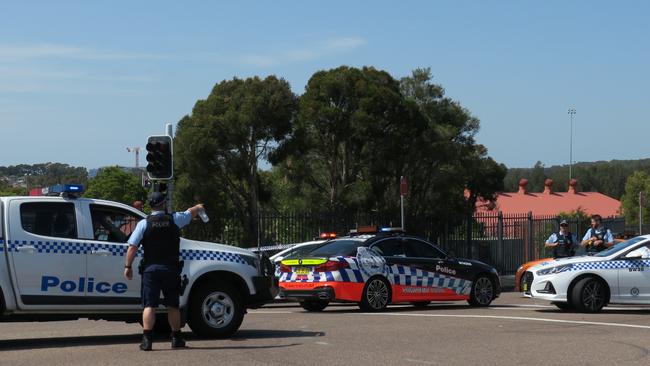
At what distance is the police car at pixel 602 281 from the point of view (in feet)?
56.5

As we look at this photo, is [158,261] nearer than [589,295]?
Yes

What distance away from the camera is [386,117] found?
45.6 meters

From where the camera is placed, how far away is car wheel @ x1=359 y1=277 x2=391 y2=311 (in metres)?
18.1

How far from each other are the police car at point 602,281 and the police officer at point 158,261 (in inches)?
308

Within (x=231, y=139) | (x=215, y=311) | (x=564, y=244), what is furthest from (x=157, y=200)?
(x=231, y=139)

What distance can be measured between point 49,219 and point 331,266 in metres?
6.62

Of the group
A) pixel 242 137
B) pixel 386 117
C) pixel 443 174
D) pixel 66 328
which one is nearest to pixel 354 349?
pixel 66 328

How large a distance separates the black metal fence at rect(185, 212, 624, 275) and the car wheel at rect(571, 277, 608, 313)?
11941 mm

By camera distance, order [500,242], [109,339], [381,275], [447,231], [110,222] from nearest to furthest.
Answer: [110,222], [109,339], [381,275], [447,231], [500,242]

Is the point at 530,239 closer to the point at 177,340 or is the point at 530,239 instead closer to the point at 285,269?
the point at 285,269

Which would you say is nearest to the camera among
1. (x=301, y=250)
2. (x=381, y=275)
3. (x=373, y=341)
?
(x=373, y=341)

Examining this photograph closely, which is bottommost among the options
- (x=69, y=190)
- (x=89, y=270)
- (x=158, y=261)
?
(x=89, y=270)

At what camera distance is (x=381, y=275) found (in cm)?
1836

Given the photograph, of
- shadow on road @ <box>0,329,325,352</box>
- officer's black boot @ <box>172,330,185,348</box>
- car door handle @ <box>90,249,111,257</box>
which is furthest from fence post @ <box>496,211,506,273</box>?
officer's black boot @ <box>172,330,185,348</box>
